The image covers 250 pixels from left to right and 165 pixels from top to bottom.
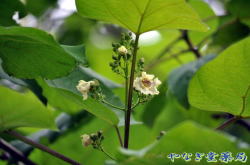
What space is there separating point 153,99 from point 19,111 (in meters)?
0.74

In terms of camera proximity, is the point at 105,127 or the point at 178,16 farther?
the point at 105,127

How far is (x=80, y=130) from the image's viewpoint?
1.65 m

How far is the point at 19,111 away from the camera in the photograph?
122 centimetres

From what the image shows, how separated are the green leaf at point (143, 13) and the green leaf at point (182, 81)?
1.73 ft

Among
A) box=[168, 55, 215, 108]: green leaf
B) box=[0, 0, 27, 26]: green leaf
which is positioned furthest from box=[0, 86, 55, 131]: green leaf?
box=[168, 55, 215, 108]: green leaf

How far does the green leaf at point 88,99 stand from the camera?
1.08 metres

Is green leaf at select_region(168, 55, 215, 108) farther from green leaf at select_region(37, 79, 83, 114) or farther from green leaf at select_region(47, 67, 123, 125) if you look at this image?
green leaf at select_region(37, 79, 83, 114)

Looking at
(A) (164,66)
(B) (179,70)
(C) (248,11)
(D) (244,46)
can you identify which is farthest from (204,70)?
(A) (164,66)

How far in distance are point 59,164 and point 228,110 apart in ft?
2.07

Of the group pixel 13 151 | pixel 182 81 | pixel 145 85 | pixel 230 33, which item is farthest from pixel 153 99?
pixel 145 85

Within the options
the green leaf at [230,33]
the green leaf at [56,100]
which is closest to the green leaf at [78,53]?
the green leaf at [56,100]

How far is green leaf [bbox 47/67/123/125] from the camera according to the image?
3.54ft

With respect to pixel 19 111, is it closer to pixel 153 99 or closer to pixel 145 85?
pixel 145 85

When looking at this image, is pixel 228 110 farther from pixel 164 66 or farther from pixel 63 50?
pixel 164 66
